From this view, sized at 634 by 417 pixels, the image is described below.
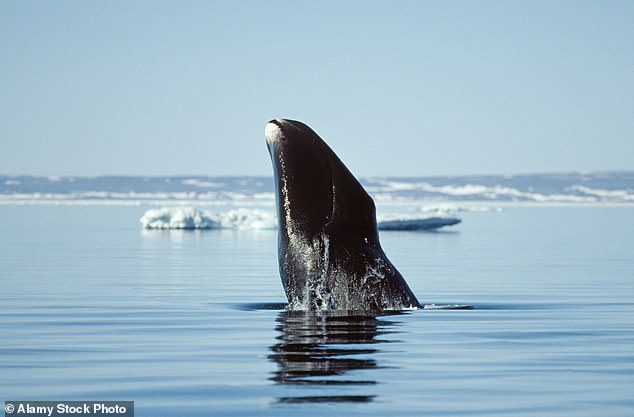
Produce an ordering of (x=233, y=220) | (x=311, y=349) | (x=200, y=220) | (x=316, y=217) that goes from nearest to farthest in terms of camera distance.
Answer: (x=311, y=349), (x=316, y=217), (x=200, y=220), (x=233, y=220)

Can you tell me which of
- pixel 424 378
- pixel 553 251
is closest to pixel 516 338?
pixel 424 378

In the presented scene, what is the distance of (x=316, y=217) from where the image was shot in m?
12.3

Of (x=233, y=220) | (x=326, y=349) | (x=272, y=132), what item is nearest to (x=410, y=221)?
(x=233, y=220)

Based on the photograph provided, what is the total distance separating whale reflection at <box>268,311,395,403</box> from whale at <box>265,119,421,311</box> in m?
0.34

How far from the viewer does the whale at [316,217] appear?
1229cm

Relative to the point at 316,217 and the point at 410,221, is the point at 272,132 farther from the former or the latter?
the point at 410,221

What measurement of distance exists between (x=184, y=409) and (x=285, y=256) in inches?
168

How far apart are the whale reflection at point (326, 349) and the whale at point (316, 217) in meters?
0.34

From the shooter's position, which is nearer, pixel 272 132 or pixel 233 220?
pixel 272 132

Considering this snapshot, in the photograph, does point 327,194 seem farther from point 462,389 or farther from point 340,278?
point 462,389

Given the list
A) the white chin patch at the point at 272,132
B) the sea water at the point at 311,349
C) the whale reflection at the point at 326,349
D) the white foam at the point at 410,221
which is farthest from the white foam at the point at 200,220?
the white chin patch at the point at 272,132

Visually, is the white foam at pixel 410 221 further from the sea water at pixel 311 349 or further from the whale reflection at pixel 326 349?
the whale reflection at pixel 326 349

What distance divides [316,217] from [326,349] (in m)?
1.89

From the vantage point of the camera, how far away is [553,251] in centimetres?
3606
